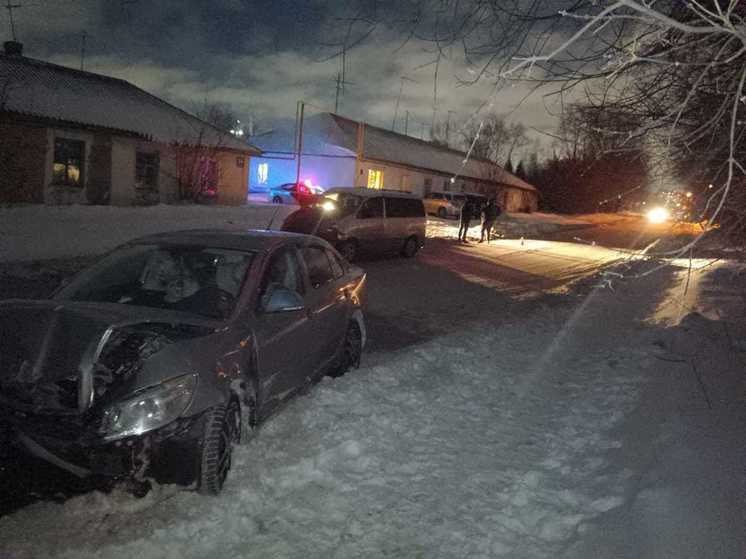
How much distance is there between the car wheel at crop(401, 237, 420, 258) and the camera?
1795 centimetres

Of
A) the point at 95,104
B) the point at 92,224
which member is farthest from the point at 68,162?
the point at 92,224

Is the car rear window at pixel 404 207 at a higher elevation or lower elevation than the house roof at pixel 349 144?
lower

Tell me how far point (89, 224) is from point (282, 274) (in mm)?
15130

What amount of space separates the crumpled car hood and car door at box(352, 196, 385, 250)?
12.0m

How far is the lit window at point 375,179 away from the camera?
4053cm

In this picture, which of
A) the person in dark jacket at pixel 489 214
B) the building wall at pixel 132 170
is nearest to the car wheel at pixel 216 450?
the person in dark jacket at pixel 489 214

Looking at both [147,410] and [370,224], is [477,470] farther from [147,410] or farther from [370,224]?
[370,224]

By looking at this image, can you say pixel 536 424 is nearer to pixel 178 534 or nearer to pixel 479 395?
pixel 479 395

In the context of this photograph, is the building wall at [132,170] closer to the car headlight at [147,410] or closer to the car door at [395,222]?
the car door at [395,222]

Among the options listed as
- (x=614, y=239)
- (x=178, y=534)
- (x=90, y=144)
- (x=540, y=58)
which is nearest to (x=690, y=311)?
(x=540, y=58)

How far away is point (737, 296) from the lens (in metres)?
12.0

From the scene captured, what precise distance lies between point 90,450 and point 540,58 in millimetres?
2995

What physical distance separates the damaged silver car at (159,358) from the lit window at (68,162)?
19384 millimetres

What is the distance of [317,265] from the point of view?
589 centimetres
